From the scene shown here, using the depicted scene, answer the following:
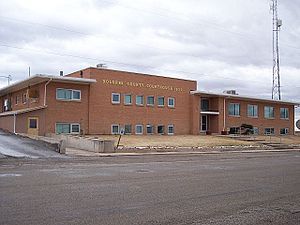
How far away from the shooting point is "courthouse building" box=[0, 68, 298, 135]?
3681 centimetres

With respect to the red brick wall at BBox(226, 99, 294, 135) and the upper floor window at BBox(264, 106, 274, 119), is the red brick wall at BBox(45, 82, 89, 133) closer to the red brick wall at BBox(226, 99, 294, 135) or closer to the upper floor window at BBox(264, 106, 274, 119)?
the red brick wall at BBox(226, 99, 294, 135)

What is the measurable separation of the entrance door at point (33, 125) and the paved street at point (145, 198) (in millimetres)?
22920

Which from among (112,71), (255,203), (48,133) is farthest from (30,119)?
(255,203)

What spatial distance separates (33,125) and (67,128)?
302 cm

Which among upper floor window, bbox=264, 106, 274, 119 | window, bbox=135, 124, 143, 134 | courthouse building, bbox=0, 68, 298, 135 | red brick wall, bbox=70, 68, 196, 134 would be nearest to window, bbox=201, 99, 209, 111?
courthouse building, bbox=0, 68, 298, 135

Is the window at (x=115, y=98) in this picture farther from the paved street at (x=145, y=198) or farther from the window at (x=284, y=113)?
the window at (x=284, y=113)

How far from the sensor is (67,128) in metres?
37.3

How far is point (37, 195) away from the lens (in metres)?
9.76

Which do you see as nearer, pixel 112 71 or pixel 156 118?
pixel 112 71

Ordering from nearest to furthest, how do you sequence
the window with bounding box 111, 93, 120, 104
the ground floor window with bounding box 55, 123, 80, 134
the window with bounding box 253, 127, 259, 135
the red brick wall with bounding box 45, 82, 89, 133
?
the red brick wall with bounding box 45, 82, 89, 133 < the ground floor window with bounding box 55, 123, 80, 134 < the window with bounding box 111, 93, 120, 104 < the window with bounding box 253, 127, 259, 135

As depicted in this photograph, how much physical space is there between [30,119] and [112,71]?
29.1 feet

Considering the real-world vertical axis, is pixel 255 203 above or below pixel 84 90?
below

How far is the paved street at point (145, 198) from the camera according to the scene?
7793 mm

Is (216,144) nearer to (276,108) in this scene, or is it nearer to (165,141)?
(165,141)
